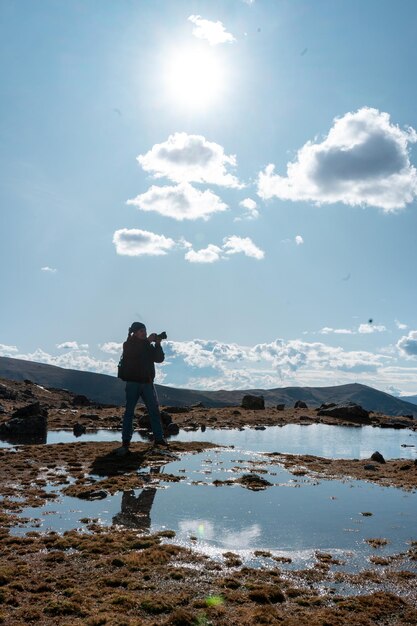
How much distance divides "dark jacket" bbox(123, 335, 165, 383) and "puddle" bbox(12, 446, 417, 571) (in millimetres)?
7877

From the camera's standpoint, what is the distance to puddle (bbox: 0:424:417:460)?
2995cm

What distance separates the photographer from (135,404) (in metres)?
25.5

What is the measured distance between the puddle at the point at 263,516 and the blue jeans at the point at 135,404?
245 inches

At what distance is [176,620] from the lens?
788 centimetres

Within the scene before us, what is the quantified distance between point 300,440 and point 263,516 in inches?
877

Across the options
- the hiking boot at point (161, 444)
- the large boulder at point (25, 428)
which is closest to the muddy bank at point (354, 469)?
the hiking boot at point (161, 444)

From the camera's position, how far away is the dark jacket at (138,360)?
26266mm

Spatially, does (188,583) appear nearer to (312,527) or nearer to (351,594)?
(351,594)

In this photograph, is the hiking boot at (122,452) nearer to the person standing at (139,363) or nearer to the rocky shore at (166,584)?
the person standing at (139,363)

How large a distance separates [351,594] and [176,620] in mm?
3459

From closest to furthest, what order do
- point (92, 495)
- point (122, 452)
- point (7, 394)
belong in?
point (92, 495) → point (122, 452) → point (7, 394)

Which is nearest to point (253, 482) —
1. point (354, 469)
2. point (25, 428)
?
point (354, 469)

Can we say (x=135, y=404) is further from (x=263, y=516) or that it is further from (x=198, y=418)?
(x=198, y=418)

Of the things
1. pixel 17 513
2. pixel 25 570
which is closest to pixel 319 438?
pixel 17 513
